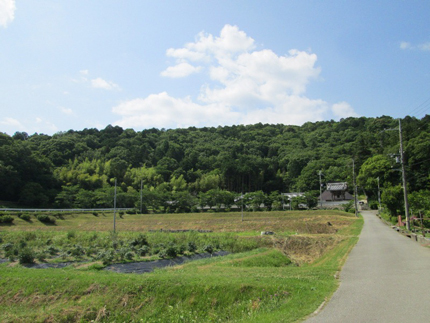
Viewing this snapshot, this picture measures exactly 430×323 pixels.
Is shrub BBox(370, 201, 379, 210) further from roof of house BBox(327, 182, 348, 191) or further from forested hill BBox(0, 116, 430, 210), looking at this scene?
roof of house BBox(327, 182, 348, 191)

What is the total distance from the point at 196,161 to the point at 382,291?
301 feet

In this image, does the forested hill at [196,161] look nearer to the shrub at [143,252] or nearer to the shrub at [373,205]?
the shrub at [373,205]

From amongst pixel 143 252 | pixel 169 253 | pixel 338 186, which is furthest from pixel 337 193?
pixel 143 252

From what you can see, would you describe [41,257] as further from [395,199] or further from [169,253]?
[395,199]

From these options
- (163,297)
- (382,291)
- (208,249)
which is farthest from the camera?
(208,249)

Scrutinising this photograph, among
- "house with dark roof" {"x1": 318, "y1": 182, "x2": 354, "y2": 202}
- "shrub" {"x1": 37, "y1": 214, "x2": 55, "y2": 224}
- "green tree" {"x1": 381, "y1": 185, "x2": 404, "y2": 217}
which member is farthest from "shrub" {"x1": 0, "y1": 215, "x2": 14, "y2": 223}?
"house with dark roof" {"x1": 318, "y1": 182, "x2": 354, "y2": 202}

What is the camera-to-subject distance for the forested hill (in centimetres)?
5801

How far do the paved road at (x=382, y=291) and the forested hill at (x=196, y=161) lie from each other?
38.8 meters

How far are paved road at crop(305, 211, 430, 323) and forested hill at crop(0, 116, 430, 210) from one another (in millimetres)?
38771

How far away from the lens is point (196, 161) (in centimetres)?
9869

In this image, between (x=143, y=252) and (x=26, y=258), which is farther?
(x=143, y=252)

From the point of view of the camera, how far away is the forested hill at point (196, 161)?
58009 millimetres

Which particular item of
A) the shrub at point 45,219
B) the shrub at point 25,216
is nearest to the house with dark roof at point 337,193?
the shrub at point 45,219

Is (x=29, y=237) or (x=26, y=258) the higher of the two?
(x=26, y=258)
